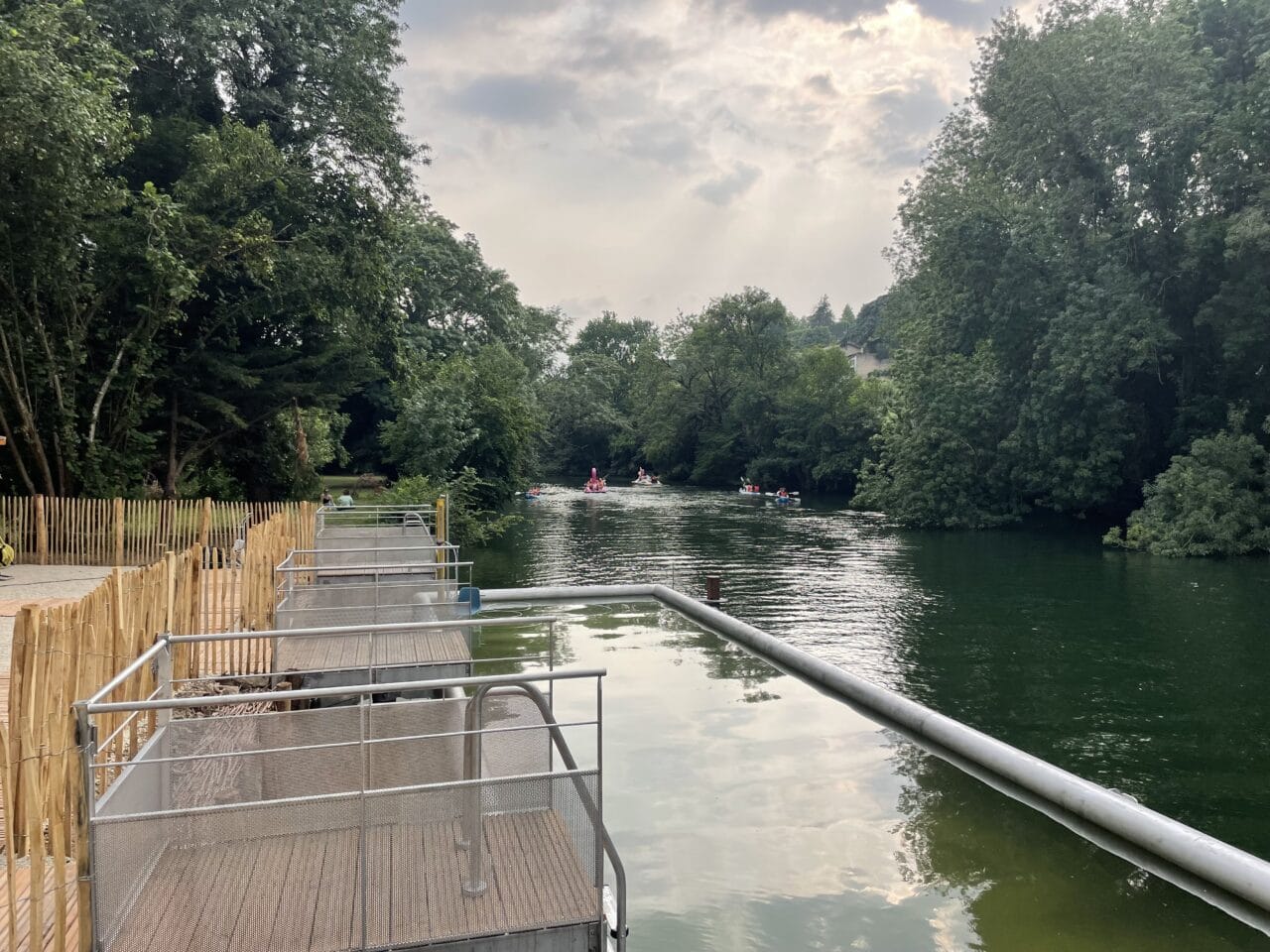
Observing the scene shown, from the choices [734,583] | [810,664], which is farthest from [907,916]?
[734,583]

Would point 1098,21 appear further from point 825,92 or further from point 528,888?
point 528,888

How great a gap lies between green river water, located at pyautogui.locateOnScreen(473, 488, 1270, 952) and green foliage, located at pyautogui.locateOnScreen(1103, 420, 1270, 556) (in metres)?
4.31

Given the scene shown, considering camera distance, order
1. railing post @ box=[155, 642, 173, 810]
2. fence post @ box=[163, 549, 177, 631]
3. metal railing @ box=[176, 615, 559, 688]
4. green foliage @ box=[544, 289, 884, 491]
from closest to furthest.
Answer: railing post @ box=[155, 642, 173, 810] < fence post @ box=[163, 549, 177, 631] < metal railing @ box=[176, 615, 559, 688] < green foliage @ box=[544, 289, 884, 491]

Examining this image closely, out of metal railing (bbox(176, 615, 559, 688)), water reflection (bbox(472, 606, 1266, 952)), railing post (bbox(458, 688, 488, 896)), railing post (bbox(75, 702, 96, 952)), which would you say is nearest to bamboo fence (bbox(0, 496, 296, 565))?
metal railing (bbox(176, 615, 559, 688))

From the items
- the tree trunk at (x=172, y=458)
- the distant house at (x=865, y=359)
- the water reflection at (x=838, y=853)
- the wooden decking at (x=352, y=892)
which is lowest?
the water reflection at (x=838, y=853)

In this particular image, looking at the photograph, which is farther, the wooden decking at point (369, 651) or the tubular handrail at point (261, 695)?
the wooden decking at point (369, 651)

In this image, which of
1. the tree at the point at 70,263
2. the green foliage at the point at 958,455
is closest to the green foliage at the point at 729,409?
the green foliage at the point at 958,455

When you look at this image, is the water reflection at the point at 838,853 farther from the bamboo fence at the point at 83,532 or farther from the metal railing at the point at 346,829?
the bamboo fence at the point at 83,532

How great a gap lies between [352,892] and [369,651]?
463cm

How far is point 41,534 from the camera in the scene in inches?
621

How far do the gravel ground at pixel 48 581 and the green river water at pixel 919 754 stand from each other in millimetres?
5719

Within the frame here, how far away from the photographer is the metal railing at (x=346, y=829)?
3.68 m

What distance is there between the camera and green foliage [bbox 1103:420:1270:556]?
26922 mm

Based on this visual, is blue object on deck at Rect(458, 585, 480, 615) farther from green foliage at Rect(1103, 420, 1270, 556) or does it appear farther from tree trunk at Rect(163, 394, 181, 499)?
green foliage at Rect(1103, 420, 1270, 556)
